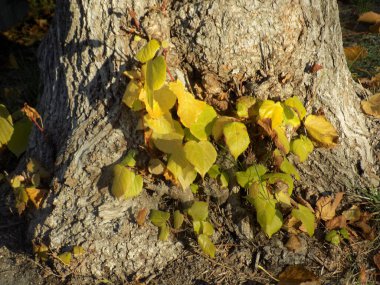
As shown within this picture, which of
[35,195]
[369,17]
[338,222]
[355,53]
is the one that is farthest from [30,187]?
[369,17]

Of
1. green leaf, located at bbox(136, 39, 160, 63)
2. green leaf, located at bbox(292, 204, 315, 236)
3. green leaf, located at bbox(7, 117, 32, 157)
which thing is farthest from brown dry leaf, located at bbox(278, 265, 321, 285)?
green leaf, located at bbox(7, 117, 32, 157)

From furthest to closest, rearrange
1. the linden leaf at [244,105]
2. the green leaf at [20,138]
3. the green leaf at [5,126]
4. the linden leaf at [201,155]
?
1. the green leaf at [20,138]
2. the green leaf at [5,126]
3. the linden leaf at [244,105]
4. the linden leaf at [201,155]

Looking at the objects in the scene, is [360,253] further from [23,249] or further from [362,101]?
[23,249]

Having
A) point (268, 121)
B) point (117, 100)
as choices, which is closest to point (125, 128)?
point (117, 100)

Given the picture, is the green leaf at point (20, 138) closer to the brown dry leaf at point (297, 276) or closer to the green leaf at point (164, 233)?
the green leaf at point (164, 233)

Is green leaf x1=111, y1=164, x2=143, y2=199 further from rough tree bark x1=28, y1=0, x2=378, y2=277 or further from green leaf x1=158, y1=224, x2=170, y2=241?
green leaf x1=158, y1=224, x2=170, y2=241

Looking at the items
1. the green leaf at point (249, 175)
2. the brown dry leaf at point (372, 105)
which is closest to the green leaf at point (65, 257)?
the green leaf at point (249, 175)
